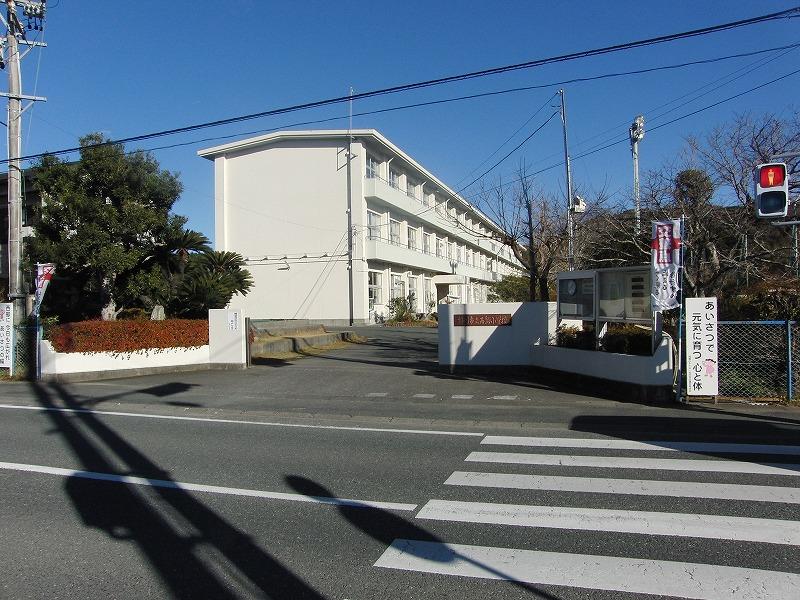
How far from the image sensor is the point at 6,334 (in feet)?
50.3

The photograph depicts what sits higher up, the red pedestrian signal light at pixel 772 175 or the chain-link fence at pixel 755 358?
the red pedestrian signal light at pixel 772 175

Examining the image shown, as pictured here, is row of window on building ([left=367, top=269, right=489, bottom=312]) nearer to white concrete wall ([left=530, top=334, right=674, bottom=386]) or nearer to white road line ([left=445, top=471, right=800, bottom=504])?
white concrete wall ([left=530, top=334, right=674, bottom=386])

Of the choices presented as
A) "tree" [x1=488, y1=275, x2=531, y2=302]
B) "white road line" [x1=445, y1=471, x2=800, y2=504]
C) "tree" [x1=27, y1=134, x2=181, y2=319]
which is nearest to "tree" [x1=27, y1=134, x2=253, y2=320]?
"tree" [x1=27, y1=134, x2=181, y2=319]

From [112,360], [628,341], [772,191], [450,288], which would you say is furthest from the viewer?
[450,288]

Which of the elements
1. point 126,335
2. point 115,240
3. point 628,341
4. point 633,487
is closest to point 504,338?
point 628,341

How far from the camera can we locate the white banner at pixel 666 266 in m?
10.3

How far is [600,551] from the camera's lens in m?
4.16

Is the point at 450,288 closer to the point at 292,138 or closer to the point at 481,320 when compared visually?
the point at 292,138

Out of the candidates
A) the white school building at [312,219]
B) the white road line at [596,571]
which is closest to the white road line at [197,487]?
the white road line at [596,571]

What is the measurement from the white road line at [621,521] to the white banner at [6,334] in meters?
14.5

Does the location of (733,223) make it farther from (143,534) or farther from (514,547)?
(143,534)

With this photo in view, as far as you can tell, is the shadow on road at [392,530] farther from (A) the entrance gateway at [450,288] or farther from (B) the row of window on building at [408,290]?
(A) the entrance gateway at [450,288]

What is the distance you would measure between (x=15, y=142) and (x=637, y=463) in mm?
17935

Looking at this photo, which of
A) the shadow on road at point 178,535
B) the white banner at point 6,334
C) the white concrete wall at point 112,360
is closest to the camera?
the shadow on road at point 178,535
